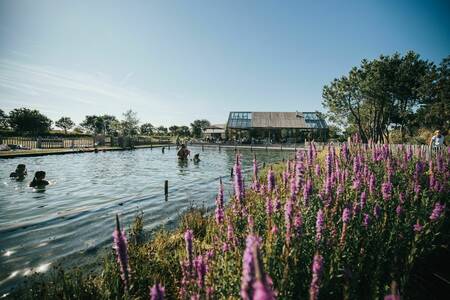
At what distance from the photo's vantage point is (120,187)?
619 inches

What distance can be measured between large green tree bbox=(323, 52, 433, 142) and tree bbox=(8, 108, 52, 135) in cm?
8004

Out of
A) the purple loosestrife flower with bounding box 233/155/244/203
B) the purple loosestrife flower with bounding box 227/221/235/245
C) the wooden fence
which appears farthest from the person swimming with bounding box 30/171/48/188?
the wooden fence

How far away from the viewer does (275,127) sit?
62.4m

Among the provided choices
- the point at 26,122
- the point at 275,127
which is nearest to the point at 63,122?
the point at 26,122

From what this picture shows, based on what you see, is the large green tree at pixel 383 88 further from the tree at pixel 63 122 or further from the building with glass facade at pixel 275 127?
the tree at pixel 63 122

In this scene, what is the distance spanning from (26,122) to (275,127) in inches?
2774

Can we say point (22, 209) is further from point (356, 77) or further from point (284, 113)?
point (284, 113)

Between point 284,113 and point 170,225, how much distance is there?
6135cm

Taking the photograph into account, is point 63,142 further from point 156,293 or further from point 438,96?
point 438,96

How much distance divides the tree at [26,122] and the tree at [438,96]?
89.0 m

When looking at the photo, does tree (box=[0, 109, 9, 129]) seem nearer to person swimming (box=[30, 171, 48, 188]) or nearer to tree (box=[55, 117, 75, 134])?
tree (box=[55, 117, 75, 134])

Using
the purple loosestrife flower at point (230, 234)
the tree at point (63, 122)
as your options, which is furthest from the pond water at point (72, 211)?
the tree at point (63, 122)

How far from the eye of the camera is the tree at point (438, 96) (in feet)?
82.8

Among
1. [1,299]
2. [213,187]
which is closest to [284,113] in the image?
[213,187]
